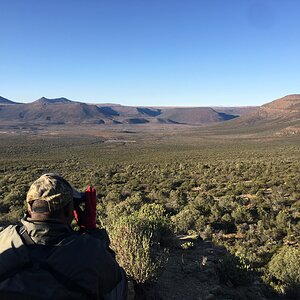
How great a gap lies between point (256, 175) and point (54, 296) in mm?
22066

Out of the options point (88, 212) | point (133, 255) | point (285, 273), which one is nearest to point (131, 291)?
point (133, 255)

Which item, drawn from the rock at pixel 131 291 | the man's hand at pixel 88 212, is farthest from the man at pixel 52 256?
the rock at pixel 131 291

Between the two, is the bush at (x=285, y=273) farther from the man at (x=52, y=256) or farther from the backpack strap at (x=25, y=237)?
the backpack strap at (x=25, y=237)

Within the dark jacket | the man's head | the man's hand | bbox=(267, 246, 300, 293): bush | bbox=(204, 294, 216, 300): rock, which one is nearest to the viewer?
the dark jacket

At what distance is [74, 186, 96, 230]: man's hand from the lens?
248cm

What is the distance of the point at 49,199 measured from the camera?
2182 millimetres

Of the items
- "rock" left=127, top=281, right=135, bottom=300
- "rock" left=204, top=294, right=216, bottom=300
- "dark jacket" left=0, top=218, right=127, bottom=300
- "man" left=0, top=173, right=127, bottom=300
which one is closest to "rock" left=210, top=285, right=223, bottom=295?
"rock" left=204, top=294, right=216, bottom=300

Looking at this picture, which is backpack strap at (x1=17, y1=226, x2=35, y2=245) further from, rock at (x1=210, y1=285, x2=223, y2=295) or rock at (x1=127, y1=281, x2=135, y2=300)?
rock at (x1=210, y1=285, x2=223, y2=295)

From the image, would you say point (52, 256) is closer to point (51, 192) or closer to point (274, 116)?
point (51, 192)

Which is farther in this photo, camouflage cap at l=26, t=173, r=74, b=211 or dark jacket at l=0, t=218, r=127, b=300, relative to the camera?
camouflage cap at l=26, t=173, r=74, b=211

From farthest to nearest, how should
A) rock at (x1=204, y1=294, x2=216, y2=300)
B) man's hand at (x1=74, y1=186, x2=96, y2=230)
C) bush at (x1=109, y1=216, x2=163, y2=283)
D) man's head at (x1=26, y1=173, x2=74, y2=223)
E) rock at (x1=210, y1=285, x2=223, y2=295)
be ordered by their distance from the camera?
1. rock at (x1=210, y1=285, x2=223, y2=295)
2. rock at (x1=204, y1=294, x2=216, y2=300)
3. bush at (x1=109, y1=216, x2=163, y2=283)
4. man's hand at (x1=74, y1=186, x2=96, y2=230)
5. man's head at (x1=26, y1=173, x2=74, y2=223)

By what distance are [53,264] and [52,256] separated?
41mm

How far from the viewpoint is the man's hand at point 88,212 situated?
2479 mm

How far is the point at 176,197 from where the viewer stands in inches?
645
